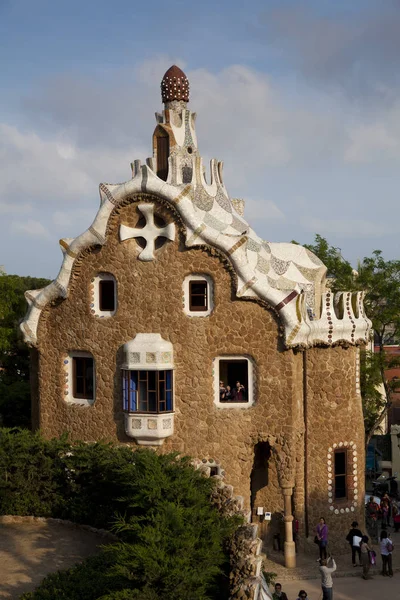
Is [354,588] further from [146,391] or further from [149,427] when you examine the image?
[146,391]

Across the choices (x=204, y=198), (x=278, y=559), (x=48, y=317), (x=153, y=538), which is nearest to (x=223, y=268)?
(x=204, y=198)

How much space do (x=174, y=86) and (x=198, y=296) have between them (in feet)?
22.9

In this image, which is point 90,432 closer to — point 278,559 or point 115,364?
point 115,364

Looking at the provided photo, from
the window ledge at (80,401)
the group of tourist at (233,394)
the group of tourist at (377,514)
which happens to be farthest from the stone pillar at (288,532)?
the window ledge at (80,401)

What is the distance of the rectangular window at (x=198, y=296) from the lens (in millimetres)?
20344

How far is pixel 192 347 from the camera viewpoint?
20219 millimetres

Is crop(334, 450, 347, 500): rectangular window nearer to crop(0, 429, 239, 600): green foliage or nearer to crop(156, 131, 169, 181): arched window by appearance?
crop(0, 429, 239, 600): green foliage

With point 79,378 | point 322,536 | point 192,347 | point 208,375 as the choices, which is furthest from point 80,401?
point 322,536

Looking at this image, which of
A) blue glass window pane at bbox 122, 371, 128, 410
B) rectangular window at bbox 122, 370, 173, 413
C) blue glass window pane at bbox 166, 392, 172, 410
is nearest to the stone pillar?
blue glass window pane at bbox 166, 392, 172, 410

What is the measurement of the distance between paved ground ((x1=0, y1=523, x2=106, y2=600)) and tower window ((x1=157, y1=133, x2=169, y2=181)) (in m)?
10.7

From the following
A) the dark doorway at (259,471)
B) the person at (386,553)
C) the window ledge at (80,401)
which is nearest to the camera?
the person at (386,553)

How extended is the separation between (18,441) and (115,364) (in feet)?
11.9

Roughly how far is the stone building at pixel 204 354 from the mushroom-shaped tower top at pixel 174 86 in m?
2.82

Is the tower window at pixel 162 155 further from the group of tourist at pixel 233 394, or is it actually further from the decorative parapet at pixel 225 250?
the group of tourist at pixel 233 394
